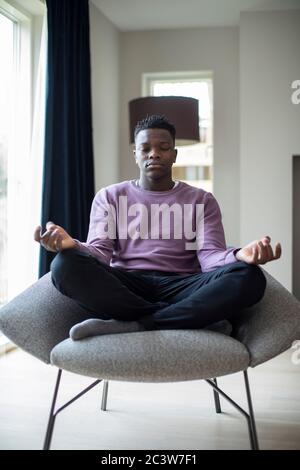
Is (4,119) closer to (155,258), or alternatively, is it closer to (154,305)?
(155,258)

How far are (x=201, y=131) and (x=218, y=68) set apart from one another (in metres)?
0.54

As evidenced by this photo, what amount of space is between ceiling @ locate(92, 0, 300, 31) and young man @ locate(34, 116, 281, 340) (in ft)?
7.12

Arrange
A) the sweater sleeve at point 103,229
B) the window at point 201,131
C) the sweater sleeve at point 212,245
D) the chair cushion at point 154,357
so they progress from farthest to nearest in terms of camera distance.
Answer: the window at point 201,131 < the sweater sleeve at point 103,229 < the sweater sleeve at point 212,245 < the chair cushion at point 154,357

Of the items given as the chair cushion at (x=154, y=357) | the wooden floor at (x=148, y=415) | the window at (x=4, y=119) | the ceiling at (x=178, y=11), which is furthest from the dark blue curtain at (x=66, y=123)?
the chair cushion at (x=154, y=357)

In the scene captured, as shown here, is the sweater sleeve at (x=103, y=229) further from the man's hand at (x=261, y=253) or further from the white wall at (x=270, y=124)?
the white wall at (x=270, y=124)

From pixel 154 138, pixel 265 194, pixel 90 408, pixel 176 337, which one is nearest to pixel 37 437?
pixel 90 408

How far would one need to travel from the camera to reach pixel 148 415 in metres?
2.22

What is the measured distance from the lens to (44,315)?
184cm

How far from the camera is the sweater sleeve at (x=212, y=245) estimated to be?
2107mm

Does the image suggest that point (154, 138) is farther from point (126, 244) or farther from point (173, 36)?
point (173, 36)

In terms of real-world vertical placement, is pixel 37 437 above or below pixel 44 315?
below

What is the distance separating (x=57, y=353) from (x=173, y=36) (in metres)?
3.76

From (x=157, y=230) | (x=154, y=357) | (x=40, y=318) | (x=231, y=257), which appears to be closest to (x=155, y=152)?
(x=157, y=230)

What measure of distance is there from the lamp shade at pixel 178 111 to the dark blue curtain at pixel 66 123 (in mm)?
421
